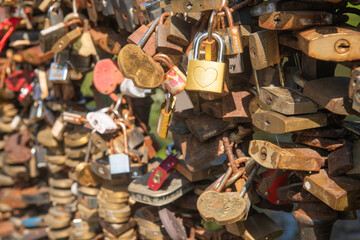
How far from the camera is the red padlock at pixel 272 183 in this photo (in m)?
1.56

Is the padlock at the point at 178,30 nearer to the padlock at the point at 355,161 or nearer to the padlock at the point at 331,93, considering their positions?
the padlock at the point at 331,93

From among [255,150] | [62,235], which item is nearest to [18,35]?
[62,235]

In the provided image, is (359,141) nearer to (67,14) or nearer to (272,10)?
(272,10)

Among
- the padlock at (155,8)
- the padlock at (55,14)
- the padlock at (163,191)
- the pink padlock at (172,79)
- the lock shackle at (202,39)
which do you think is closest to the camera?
the lock shackle at (202,39)

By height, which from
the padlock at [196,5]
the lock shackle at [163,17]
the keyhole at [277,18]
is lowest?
the lock shackle at [163,17]

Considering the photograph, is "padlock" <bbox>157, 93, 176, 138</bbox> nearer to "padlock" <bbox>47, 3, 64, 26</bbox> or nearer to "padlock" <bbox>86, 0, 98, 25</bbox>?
"padlock" <bbox>86, 0, 98, 25</bbox>

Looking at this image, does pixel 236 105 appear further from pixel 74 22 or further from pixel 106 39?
pixel 74 22

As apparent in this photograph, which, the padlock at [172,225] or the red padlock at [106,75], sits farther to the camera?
the red padlock at [106,75]

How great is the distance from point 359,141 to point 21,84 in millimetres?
2593

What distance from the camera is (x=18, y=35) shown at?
9.82 feet

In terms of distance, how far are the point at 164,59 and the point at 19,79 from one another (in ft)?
6.79

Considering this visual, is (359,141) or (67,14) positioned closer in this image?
(359,141)

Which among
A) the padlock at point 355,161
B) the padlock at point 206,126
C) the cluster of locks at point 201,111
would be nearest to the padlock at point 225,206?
the cluster of locks at point 201,111

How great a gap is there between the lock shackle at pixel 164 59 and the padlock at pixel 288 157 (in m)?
0.39
